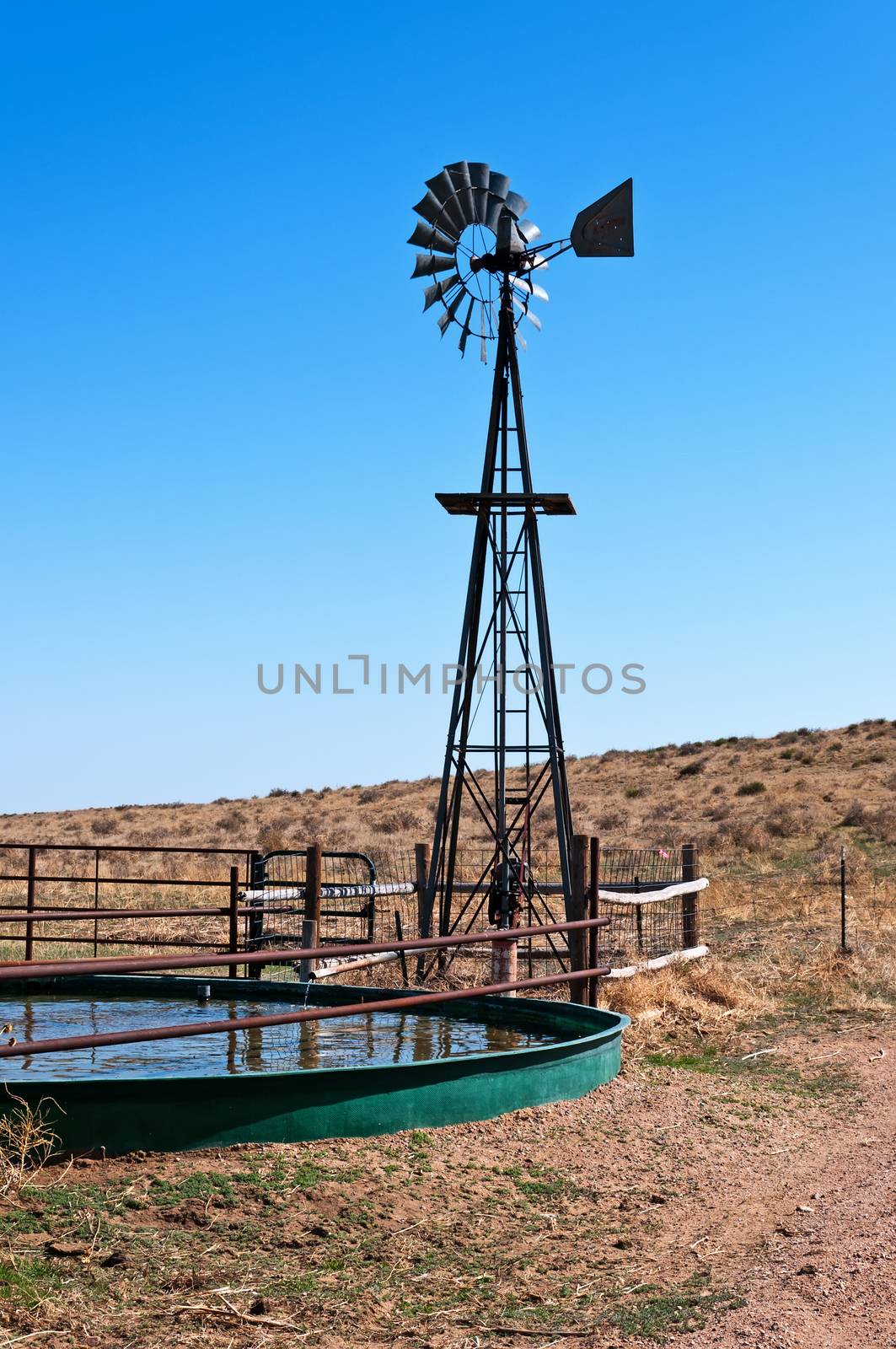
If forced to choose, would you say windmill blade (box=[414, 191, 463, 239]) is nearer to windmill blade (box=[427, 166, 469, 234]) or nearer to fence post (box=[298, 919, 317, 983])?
windmill blade (box=[427, 166, 469, 234])

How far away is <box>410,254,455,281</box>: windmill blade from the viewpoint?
547 inches

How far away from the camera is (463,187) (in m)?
13.6

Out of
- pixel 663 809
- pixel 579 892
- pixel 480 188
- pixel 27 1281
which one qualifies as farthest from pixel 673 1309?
pixel 663 809

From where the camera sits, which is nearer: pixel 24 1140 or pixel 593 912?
pixel 24 1140

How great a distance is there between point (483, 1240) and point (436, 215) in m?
10.3

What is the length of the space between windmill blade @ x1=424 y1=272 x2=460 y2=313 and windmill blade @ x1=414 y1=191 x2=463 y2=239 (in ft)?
1.47

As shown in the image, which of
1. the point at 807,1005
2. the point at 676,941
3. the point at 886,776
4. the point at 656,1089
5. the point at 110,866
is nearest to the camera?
the point at 656,1089

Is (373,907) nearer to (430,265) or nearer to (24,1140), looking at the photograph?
(430,265)

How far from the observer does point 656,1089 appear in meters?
9.38

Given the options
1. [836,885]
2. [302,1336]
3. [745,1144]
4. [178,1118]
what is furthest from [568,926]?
[836,885]

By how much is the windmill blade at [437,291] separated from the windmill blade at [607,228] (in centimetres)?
134

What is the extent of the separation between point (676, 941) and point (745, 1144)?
777 centimetres

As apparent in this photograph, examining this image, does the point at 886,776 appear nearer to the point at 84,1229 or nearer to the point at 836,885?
the point at 836,885

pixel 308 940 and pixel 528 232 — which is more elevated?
pixel 528 232
